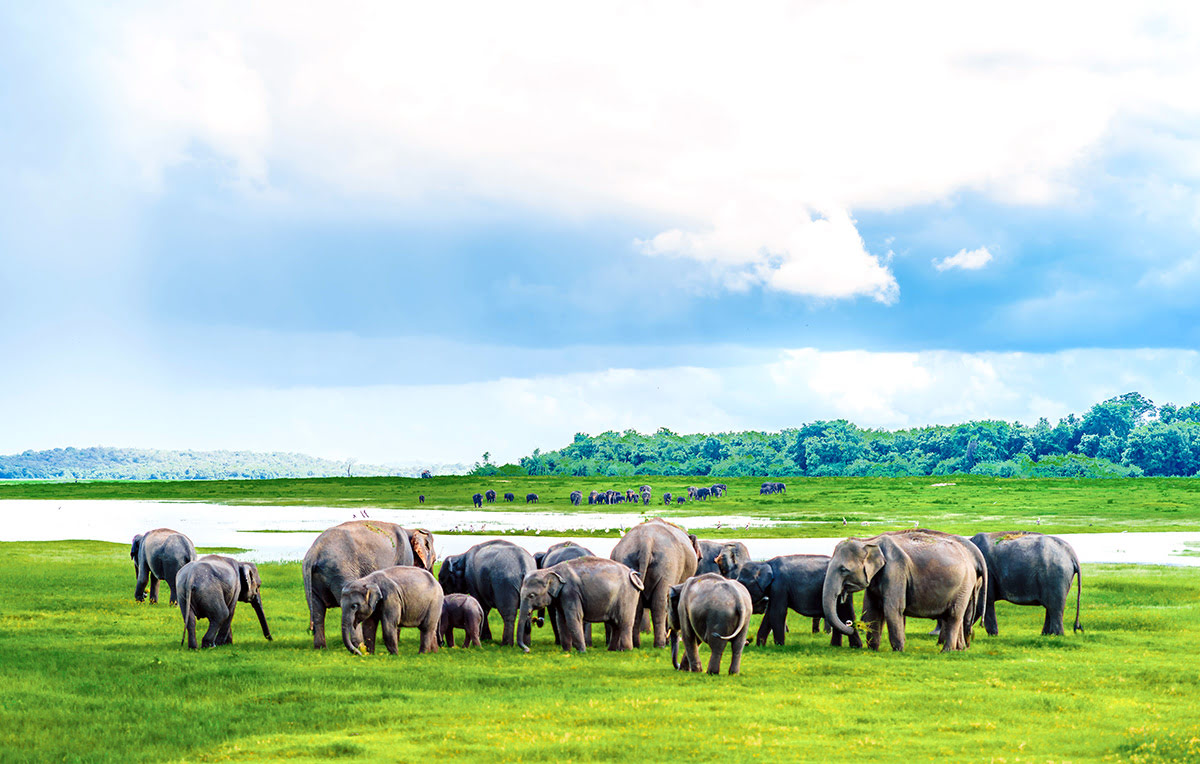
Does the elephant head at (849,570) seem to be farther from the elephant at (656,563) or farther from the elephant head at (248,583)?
the elephant head at (248,583)

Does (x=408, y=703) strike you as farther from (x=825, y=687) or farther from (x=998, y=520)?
(x=998, y=520)

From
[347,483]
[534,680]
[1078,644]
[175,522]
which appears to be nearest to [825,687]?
[534,680]

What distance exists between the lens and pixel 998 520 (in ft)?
237

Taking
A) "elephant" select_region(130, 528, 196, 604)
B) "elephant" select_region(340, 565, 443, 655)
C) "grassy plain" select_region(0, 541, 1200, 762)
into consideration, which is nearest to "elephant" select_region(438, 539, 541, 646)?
"grassy plain" select_region(0, 541, 1200, 762)

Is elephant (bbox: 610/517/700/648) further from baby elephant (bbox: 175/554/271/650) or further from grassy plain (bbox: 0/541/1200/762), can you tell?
baby elephant (bbox: 175/554/271/650)

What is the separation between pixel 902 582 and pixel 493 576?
8.29 meters

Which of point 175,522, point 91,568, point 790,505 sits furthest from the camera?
point 790,505

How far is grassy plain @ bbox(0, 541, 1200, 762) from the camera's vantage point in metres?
14.6

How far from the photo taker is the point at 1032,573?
25.8m

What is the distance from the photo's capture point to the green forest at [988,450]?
146750mm

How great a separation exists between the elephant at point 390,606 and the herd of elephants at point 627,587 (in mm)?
25

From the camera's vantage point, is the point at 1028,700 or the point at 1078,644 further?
the point at 1078,644

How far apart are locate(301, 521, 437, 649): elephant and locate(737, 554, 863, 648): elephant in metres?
7.29

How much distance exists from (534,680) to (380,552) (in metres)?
6.45
